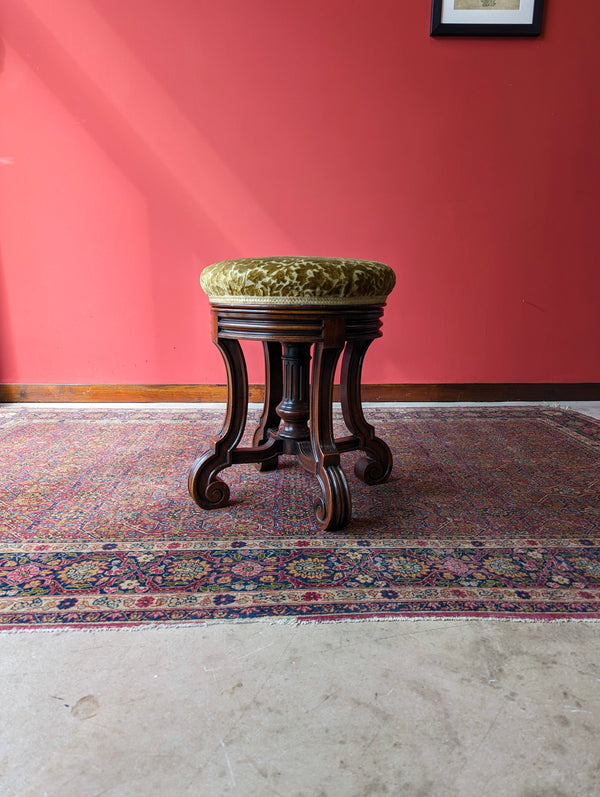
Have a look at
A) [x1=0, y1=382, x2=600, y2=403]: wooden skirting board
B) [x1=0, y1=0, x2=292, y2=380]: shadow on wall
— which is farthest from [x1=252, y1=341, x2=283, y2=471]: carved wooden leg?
[x1=0, y1=0, x2=292, y2=380]: shadow on wall

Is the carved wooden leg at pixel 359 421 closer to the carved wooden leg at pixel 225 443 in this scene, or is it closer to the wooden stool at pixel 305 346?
the wooden stool at pixel 305 346

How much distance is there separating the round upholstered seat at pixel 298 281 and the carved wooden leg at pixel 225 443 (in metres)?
0.20

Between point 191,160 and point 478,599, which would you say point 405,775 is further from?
point 191,160

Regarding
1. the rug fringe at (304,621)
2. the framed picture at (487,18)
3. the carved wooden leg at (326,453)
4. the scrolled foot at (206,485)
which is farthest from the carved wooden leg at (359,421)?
the framed picture at (487,18)

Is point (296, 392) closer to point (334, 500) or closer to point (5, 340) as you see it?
point (334, 500)

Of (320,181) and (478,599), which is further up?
(320,181)

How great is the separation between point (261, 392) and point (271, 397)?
1.00 m

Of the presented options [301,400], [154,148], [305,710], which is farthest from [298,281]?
[154,148]

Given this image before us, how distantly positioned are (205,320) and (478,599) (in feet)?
6.89

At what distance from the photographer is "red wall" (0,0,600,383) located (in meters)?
2.70

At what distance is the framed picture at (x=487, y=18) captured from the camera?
2.69 meters

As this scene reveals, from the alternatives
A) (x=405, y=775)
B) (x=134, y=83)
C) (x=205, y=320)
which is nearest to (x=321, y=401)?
(x=405, y=775)

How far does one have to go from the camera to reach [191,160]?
2.80 metres

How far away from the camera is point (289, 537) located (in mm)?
1479
